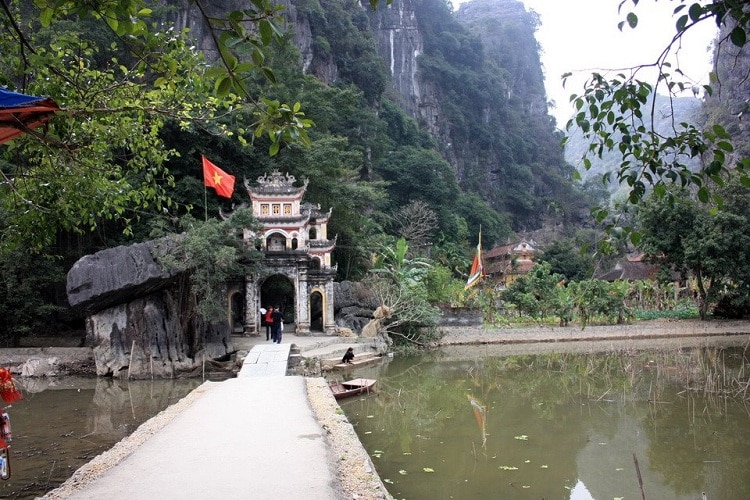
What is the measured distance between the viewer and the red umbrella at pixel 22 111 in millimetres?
3287

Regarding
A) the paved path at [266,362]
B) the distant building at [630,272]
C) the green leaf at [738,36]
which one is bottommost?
the paved path at [266,362]

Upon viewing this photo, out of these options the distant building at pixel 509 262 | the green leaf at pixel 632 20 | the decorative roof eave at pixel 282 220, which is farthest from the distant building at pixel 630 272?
the green leaf at pixel 632 20

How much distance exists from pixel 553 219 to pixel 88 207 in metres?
54.1

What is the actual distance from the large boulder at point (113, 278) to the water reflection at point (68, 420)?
1.88 metres

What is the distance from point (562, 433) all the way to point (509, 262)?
33.6 m

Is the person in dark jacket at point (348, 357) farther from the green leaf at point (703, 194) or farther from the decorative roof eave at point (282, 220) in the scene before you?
the green leaf at point (703, 194)

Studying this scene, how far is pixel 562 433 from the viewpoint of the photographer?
7754 mm

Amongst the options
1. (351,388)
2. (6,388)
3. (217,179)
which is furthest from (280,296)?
(6,388)

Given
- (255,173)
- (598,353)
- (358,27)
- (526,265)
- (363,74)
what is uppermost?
(358,27)

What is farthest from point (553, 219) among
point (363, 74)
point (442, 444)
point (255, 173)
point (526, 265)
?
point (442, 444)

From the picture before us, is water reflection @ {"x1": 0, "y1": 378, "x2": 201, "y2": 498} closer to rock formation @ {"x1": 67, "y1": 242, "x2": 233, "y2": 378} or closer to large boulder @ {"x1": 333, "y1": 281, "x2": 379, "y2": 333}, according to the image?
rock formation @ {"x1": 67, "y1": 242, "x2": 233, "y2": 378}

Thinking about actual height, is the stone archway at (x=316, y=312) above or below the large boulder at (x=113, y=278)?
below

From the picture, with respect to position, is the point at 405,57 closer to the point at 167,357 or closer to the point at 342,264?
the point at 342,264

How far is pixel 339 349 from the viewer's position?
50.0ft
